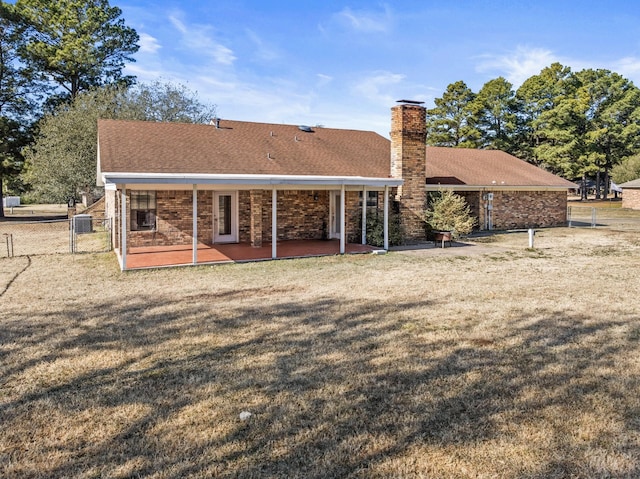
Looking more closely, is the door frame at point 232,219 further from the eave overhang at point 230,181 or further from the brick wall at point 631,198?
the brick wall at point 631,198

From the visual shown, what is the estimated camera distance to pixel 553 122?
4688 cm

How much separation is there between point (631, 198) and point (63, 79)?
4589 cm

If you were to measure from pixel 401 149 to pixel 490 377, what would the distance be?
12.6 meters

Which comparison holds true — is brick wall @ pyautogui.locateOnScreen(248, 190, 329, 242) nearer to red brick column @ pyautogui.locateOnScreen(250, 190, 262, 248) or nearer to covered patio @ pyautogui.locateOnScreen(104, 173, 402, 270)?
covered patio @ pyautogui.locateOnScreen(104, 173, 402, 270)

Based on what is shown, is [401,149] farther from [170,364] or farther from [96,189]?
[96,189]

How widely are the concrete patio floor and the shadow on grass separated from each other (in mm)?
5124

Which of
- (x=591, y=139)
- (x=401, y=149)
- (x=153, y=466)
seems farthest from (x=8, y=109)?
(x=591, y=139)

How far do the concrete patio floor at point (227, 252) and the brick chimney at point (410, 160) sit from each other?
2396 mm

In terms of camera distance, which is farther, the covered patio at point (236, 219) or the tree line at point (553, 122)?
the tree line at point (553, 122)

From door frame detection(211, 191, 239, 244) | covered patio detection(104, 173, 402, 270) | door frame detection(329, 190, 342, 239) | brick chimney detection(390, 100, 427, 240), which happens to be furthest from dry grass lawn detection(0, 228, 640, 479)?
door frame detection(329, 190, 342, 239)

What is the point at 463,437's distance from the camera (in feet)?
12.1

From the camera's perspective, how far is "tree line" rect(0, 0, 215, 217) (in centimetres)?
2867

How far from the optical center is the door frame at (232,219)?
16.0 meters

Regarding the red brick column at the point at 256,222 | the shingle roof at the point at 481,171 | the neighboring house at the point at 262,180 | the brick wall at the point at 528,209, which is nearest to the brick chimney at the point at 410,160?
the neighboring house at the point at 262,180
